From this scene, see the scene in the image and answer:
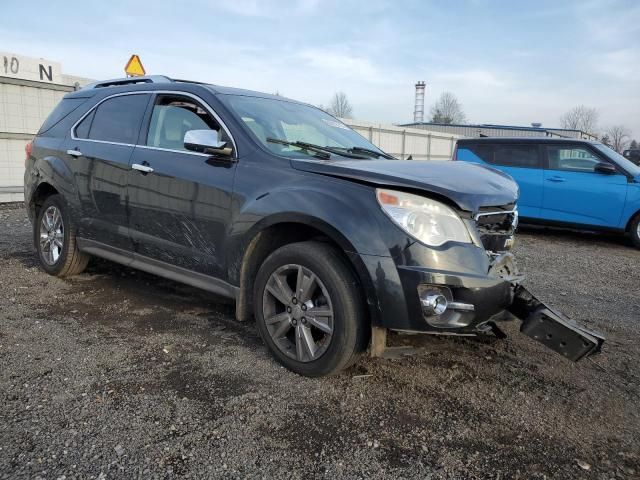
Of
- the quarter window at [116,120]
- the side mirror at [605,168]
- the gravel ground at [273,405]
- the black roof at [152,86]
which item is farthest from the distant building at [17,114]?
the side mirror at [605,168]

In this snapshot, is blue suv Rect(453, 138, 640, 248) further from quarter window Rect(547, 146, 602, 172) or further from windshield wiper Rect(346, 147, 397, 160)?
windshield wiper Rect(346, 147, 397, 160)

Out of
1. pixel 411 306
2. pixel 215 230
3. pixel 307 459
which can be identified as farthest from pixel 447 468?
pixel 215 230

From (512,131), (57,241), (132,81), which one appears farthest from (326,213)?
(512,131)

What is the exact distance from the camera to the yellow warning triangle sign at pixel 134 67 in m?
8.47

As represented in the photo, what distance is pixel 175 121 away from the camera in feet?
12.8

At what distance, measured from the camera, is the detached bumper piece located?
2715 mm

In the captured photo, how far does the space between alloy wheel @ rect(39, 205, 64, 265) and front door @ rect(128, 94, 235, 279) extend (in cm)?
136

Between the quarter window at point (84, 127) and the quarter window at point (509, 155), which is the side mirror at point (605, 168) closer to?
the quarter window at point (509, 155)

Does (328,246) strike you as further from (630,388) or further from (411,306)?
(630,388)

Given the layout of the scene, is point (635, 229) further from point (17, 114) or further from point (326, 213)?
point (17, 114)

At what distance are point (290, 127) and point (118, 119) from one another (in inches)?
A: 63.9

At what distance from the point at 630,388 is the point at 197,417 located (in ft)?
8.33

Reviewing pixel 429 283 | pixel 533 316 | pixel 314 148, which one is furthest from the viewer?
pixel 314 148

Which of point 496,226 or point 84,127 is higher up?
point 84,127
